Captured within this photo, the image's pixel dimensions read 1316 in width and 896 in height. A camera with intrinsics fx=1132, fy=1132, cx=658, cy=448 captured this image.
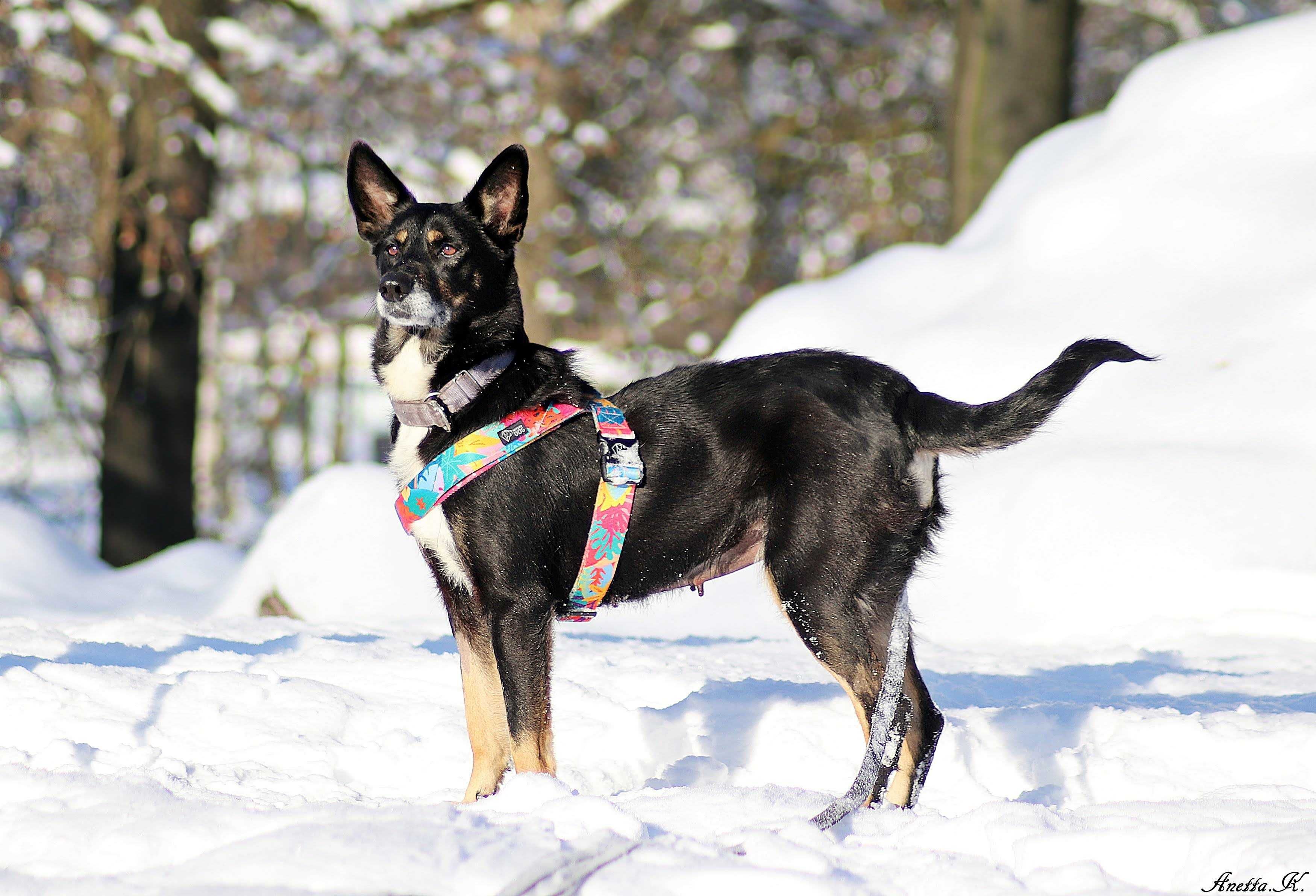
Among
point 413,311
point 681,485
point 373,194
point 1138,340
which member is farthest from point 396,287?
point 1138,340

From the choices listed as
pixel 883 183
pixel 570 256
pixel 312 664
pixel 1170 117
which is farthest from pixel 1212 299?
pixel 883 183

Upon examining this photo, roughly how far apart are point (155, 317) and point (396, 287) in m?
7.84

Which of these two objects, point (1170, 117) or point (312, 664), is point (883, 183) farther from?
point (312, 664)

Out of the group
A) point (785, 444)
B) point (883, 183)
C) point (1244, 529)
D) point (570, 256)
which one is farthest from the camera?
point (883, 183)

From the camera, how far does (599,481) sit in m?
3.49

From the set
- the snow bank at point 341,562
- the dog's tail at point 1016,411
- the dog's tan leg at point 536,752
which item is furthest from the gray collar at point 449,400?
the snow bank at point 341,562

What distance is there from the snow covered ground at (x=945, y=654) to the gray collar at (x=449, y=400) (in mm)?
1148

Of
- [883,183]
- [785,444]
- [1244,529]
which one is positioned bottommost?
[1244,529]

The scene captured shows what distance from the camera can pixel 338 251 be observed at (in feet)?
44.4

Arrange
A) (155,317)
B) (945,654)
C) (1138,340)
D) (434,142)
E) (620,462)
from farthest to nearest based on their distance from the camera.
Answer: (434,142)
(155,317)
(1138,340)
(945,654)
(620,462)

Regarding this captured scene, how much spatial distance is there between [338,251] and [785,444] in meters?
11.2

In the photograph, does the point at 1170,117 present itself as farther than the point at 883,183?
No

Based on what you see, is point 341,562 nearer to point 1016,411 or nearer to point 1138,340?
point 1016,411

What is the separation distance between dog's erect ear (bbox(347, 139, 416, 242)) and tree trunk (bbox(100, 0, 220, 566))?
6.31 meters
